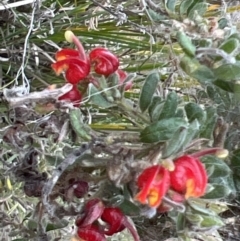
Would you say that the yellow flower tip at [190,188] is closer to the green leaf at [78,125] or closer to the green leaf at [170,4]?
the green leaf at [78,125]

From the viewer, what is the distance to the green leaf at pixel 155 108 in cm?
51

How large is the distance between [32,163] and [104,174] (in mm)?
81

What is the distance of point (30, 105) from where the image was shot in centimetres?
53

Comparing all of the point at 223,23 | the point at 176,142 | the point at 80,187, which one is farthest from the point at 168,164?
the point at 223,23

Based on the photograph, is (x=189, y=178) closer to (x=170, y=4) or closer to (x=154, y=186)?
(x=154, y=186)

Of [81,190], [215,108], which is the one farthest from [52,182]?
[215,108]

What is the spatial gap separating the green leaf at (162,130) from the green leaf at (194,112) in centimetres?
4

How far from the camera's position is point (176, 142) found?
0.44 metres

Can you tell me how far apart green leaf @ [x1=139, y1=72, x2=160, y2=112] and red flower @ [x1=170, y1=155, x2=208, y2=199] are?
0.27ft

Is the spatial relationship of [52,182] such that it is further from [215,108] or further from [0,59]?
[0,59]

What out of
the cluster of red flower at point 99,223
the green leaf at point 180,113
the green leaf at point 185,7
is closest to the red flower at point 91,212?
the cluster of red flower at point 99,223

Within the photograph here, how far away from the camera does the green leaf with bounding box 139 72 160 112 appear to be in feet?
1.72

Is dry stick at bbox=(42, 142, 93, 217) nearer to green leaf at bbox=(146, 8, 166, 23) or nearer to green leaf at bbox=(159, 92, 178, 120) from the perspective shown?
green leaf at bbox=(159, 92, 178, 120)

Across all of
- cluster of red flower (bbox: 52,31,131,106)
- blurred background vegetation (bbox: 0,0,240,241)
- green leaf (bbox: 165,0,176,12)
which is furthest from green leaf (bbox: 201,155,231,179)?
green leaf (bbox: 165,0,176,12)
